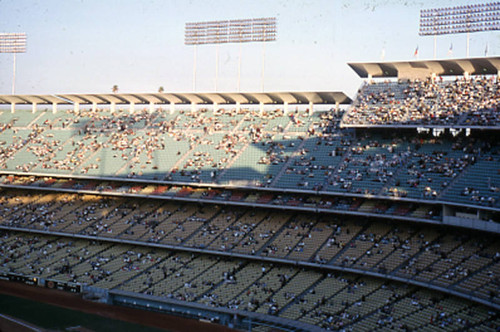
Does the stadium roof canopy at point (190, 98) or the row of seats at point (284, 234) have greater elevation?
the stadium roof canopy at point (190, 98)

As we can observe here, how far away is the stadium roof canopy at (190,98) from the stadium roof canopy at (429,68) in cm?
305

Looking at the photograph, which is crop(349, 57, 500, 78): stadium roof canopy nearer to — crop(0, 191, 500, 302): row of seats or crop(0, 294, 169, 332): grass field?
crop(0, 191, 500, 302): row of seats

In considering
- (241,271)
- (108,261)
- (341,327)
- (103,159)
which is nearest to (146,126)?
(103,159)

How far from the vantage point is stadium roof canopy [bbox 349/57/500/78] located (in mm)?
41000

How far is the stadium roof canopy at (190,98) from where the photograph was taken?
4891 cm

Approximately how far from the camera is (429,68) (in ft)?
144

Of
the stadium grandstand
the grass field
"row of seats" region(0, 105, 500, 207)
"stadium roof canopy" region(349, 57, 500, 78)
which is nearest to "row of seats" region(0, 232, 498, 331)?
the stadium grandstand

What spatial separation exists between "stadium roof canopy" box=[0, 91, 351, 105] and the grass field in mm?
22871

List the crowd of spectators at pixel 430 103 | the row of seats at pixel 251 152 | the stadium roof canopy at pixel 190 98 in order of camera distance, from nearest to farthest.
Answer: the row of seats at pixel 251 152
the crowd of spectators at pixel 430 103
the stadium roof canopy at pixel 190 98

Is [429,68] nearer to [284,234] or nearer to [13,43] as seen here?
[284,234]

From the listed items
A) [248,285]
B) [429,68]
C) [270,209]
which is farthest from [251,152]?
[429,68]

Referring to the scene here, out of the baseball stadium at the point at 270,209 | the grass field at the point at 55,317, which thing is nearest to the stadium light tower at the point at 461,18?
the baseball stadium at the point at 270,209

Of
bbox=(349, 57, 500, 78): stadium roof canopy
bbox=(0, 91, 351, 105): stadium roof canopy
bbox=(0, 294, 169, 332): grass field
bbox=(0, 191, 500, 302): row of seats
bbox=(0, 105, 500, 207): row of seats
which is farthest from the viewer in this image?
bbox=(0, 91, 351, 105): stadium roof canopy

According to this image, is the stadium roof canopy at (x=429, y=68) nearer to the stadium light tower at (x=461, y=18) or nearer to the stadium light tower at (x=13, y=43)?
the stadium light tower at (x=461, y=18)
